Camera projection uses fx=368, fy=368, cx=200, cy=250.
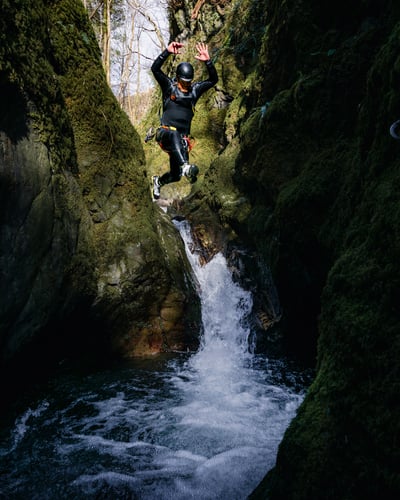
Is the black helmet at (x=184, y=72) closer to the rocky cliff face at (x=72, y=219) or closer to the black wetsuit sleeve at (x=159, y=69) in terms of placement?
the black wetsuit sleeve at (x=159, y=69)

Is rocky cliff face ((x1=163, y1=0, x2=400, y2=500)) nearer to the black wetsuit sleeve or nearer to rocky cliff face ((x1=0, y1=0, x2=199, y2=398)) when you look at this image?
the black wetsuit sleeve

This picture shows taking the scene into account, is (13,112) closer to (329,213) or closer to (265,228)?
(329,213)

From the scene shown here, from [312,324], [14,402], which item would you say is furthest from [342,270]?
[14,402]

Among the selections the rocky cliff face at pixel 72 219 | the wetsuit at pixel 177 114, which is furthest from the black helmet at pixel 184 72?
the rocky cliff face at pixel 72 219

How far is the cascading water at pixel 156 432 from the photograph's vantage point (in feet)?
10.6

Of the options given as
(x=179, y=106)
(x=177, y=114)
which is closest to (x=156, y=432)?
(x=177, y=114)

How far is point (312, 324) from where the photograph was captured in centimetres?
589

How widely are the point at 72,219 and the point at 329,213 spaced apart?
360 centimetres

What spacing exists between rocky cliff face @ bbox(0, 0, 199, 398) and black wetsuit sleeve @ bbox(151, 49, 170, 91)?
3.47ft

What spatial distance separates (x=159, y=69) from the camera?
6566 millimetres

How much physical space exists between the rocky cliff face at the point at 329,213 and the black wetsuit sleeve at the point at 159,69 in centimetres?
198

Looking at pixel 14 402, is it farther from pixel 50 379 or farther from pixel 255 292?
pixel 255 292

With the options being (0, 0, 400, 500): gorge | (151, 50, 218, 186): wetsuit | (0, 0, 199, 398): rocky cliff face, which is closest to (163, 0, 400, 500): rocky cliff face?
(0, 0, 400, 500): gorge

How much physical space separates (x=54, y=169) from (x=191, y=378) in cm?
390
